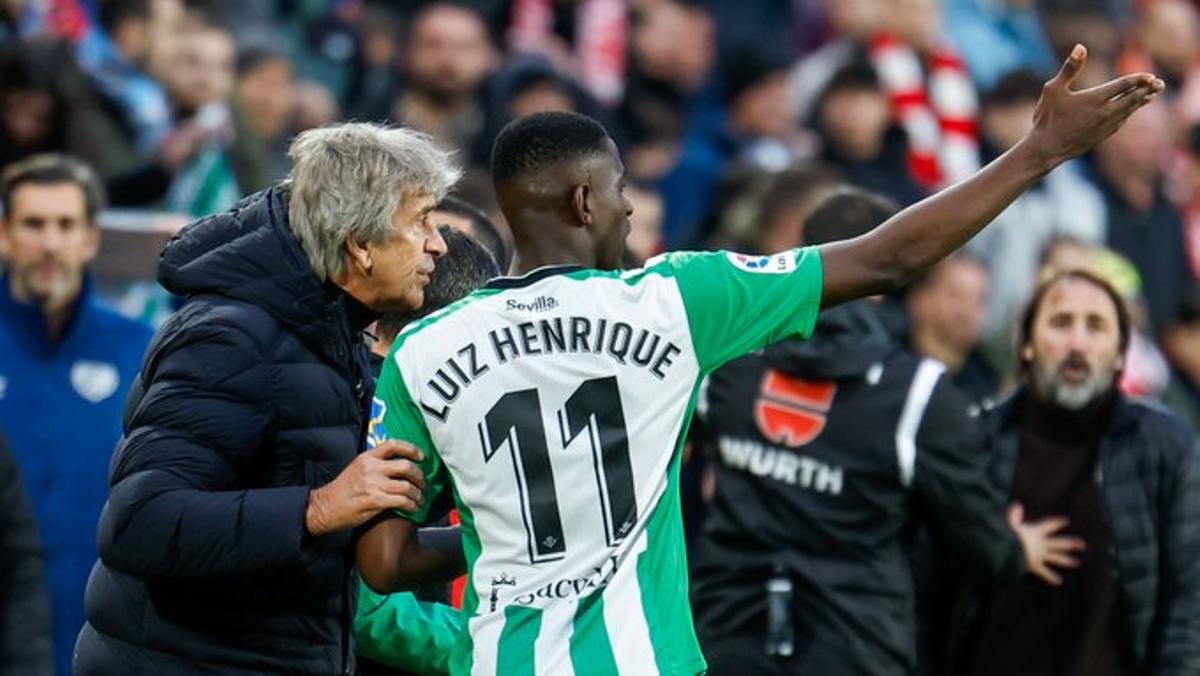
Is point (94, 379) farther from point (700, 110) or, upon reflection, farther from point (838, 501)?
point (700, 110)

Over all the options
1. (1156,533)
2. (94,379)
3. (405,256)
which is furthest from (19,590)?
(1156,533)

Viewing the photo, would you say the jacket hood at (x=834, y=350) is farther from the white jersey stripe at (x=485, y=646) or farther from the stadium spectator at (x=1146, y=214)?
the stadium spectator at (x=1146, y=214)

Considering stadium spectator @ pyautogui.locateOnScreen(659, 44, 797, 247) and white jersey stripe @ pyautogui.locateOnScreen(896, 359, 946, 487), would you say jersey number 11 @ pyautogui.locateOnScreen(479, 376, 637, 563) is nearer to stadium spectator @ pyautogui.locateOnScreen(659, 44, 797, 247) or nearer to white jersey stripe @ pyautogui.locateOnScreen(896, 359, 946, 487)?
white jersey stripe @ pyautogui.locateOnScreen(896, 359, 946, 487)

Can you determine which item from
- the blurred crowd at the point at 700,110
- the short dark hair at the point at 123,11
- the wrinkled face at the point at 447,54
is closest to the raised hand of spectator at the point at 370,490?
the blurred crowd at the point at 700,110

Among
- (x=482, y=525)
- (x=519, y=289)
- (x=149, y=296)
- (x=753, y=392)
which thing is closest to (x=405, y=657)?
(x=482, y=525)

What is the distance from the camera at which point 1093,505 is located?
6.66 meters

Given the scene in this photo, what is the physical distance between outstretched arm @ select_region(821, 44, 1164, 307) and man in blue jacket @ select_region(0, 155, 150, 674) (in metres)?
3.61

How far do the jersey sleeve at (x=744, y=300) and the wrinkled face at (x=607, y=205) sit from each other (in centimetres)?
15

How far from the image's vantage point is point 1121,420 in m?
6.71

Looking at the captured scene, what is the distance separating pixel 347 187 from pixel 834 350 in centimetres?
192

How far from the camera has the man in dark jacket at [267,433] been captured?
4.51 m

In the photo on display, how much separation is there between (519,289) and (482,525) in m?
0.47

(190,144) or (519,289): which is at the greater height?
(190,144)

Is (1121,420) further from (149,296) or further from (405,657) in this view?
(149,296)
